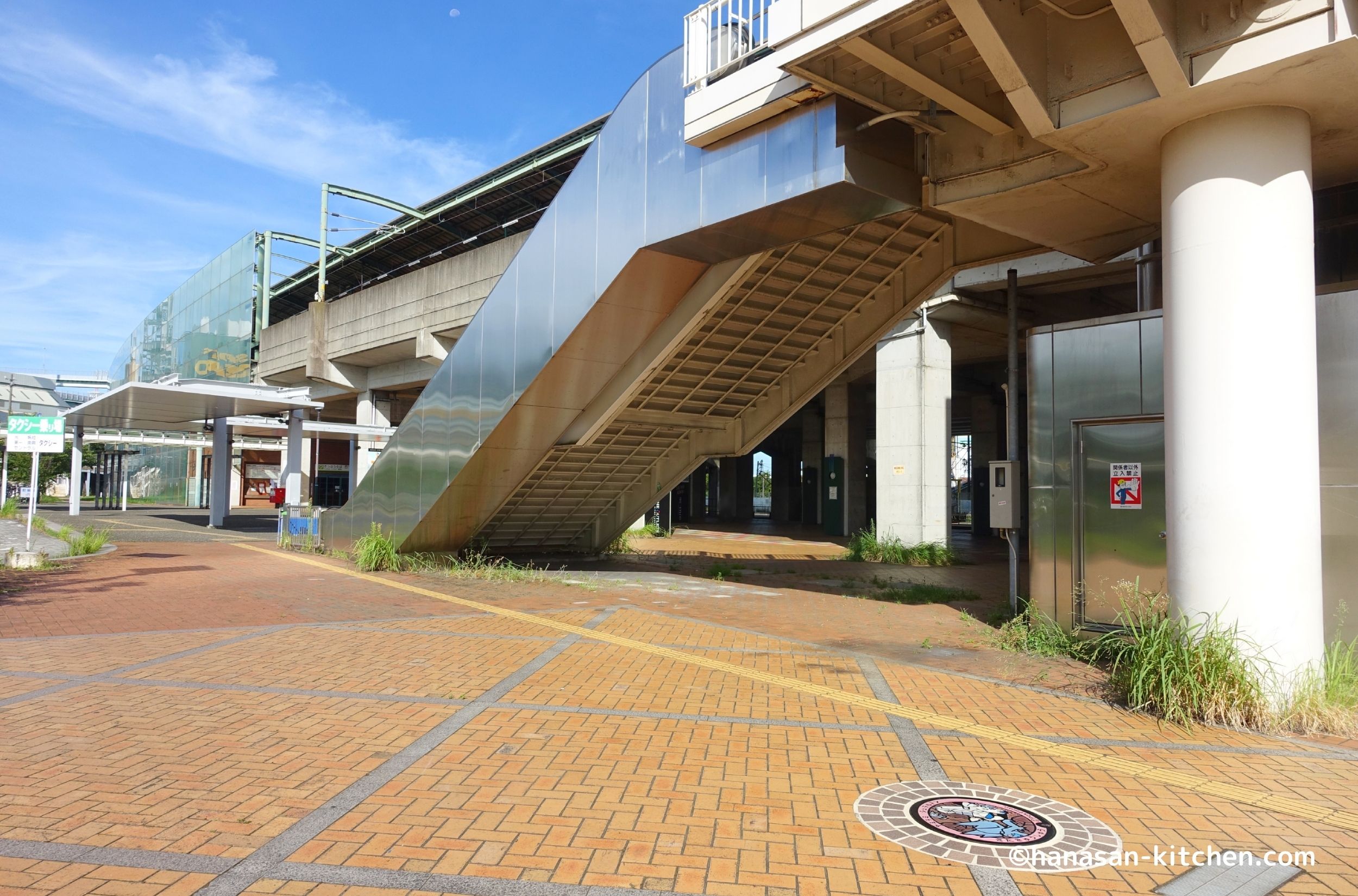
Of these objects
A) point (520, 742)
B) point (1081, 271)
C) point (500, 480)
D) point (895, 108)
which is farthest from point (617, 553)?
point (520, 742)

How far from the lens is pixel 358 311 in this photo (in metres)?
30.3

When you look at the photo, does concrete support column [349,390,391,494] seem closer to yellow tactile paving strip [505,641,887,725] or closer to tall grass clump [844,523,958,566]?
tall grass clump [844,523,958,566]

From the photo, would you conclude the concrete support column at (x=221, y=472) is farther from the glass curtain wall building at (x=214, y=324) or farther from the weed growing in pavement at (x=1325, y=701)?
the weed growing in pavement at (x=1325, y=701)

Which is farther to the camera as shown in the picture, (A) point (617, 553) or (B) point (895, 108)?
(A) point (617, 553)

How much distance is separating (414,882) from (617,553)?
16661 millimetres

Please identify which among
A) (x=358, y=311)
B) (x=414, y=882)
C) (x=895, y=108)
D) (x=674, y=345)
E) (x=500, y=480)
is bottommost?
(x=414, y=882)

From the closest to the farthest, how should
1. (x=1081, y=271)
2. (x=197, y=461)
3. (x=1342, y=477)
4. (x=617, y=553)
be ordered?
(x=1342, y=477) < (x=1081, y=271) < (x=617, y=553) < (x=197, y=461)

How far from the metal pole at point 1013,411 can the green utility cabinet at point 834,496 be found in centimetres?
1766

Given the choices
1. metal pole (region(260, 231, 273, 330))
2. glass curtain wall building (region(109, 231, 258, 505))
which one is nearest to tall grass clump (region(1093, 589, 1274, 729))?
glass curtain wall building (region(109, 231, 258, 505))

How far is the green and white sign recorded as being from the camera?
16852 mm

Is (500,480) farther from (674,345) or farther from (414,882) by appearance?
(414,882)

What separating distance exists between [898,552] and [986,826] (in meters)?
16.1

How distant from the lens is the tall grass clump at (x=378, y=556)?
51.0ft


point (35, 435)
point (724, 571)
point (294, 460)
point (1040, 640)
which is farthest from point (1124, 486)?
point (294, 460)
